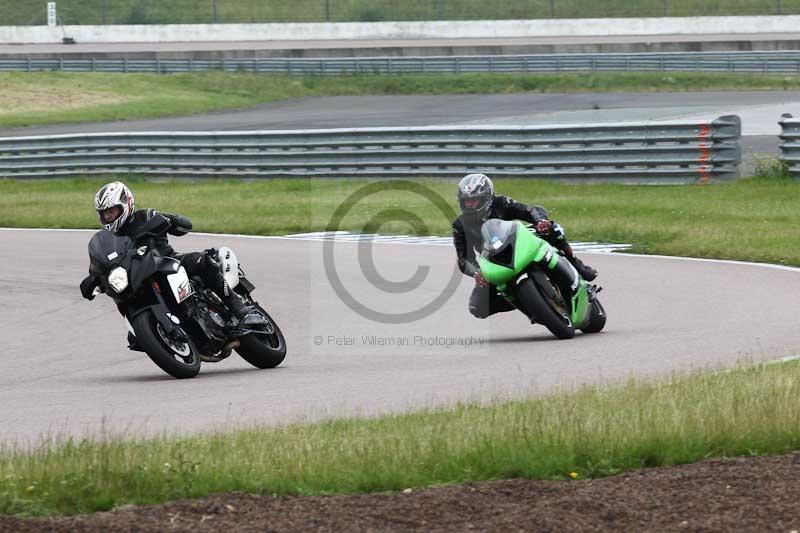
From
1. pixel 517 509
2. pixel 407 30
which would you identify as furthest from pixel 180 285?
pixel 407 30

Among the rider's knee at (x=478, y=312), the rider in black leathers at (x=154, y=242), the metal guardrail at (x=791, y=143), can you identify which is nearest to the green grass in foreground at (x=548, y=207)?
the metal guardrail at (x=791, y=143)

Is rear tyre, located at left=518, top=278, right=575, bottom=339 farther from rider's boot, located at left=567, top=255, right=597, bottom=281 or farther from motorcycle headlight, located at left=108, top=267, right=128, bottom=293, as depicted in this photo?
motorcycle headlight, located at left=108, top=267, right=128, bottom=293

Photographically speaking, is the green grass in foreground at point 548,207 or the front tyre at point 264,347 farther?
the green grass in foreground at point 548,207

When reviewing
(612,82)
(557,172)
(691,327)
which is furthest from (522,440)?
(612,82)

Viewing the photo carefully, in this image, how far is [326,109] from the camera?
41.2 m

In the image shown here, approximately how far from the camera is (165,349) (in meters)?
9.63

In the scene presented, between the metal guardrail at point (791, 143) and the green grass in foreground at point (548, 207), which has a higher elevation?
the metal guardrail at point (791, 143)

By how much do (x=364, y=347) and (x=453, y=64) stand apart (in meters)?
37.7

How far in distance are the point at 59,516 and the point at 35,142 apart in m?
23.3

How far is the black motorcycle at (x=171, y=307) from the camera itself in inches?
374

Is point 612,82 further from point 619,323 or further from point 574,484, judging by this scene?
point 574,484

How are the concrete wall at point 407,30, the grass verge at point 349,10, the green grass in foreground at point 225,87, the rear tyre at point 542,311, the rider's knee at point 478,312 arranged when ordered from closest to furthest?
the rear tyre at point 542,311, the rider's knee at point 478,312, the green grass in foreground at point 225,87, the concrete wall at point 407,30, the grass verge at point 349,10

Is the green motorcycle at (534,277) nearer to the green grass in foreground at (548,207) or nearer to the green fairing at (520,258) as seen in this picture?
the green fairing at (520,258)

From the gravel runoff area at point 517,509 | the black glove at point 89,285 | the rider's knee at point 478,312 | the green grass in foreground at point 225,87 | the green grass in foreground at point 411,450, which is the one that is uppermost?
the green grass in foreground at point 225,87
